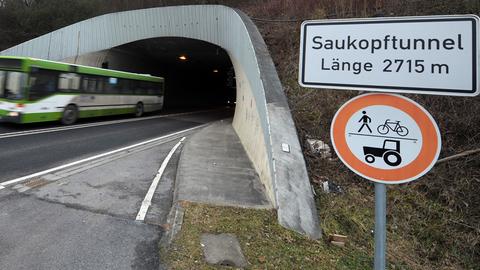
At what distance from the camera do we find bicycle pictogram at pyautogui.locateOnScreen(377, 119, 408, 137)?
218 cm

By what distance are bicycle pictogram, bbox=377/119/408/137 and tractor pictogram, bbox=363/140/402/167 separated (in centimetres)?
6

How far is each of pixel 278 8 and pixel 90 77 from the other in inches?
416

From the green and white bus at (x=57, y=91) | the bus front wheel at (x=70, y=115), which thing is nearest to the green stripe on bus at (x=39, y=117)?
the green and white bus at (x=57, y=91)

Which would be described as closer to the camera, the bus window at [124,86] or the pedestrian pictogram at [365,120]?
the pedestrian pictogram at [365,120]

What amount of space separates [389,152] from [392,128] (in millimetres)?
151

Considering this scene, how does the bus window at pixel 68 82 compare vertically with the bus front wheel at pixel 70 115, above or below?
above

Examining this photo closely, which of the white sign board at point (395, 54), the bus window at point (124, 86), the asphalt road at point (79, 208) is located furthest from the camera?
the bus window at point (124, 86)

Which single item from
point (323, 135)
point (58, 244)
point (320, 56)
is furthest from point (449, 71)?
point (323, 135)

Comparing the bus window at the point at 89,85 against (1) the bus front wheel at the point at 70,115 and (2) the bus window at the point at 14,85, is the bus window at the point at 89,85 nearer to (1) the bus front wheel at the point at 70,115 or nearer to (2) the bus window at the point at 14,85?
(1) the bus front wheel at the point at 70,115

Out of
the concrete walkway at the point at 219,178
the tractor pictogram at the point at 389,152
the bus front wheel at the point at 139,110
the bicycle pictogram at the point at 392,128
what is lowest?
the concrete walkway at the point at 219,178

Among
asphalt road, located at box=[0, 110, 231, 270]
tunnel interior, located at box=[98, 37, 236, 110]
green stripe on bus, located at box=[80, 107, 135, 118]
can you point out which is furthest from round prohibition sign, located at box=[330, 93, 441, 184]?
tunnel interior, located at box=[98, 37, 236, 110]

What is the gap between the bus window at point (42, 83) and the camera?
46.9 ft

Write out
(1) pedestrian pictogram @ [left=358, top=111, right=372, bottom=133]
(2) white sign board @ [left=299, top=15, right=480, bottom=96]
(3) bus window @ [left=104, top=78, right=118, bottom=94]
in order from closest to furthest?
(2) white sign board @ [left=299, top=15, right=480, bottom=96]
(1) pedestrian pictogram @ [left=358, top=111, right=372, bottom=133]
(3) bus window @ [left=104, top=78, right=118, bottom=94]

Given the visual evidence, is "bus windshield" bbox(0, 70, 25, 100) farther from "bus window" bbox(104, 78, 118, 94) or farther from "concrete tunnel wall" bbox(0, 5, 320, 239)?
"concrete tunnel wall" bbox(0, 5, 320, 239)
